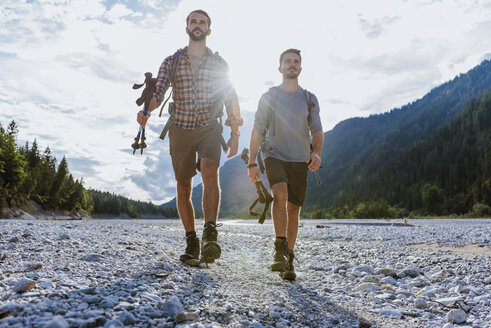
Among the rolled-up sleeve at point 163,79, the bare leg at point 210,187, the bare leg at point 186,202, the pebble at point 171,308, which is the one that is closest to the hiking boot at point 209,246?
the bare leg at point 210,187

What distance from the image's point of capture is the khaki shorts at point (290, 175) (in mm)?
5555

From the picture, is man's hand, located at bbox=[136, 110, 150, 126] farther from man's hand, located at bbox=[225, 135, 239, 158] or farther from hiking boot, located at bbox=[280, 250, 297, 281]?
hiking boot, located at bbox=[280, 250, 297, 281]

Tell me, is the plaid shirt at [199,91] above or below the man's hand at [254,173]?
above

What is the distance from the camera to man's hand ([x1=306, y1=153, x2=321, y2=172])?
217 inches

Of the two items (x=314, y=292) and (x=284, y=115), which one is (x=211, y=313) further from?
(x=284, y=115)

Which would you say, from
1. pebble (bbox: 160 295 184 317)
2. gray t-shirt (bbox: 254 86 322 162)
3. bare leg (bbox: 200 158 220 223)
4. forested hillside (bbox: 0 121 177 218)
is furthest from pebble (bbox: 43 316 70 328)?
forested hillside (bbox: 0 121 177 218)

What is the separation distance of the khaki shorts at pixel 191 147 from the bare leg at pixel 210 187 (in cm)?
11

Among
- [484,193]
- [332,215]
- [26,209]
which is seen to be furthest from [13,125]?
[484,193]

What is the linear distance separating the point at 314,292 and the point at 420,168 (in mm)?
150058

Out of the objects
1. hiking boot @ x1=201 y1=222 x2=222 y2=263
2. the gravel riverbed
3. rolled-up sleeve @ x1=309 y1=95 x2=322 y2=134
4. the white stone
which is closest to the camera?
the gravel riverbed

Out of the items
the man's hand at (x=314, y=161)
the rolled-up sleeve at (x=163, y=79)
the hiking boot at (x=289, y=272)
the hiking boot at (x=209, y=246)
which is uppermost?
the rolled-up sleeve at (x=163, y=79)

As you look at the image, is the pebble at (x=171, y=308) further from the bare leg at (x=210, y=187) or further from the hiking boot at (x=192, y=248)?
the hiking boot at (x=192, y=248)

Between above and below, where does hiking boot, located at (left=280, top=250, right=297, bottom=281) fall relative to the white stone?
below

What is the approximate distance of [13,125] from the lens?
67312 mm
